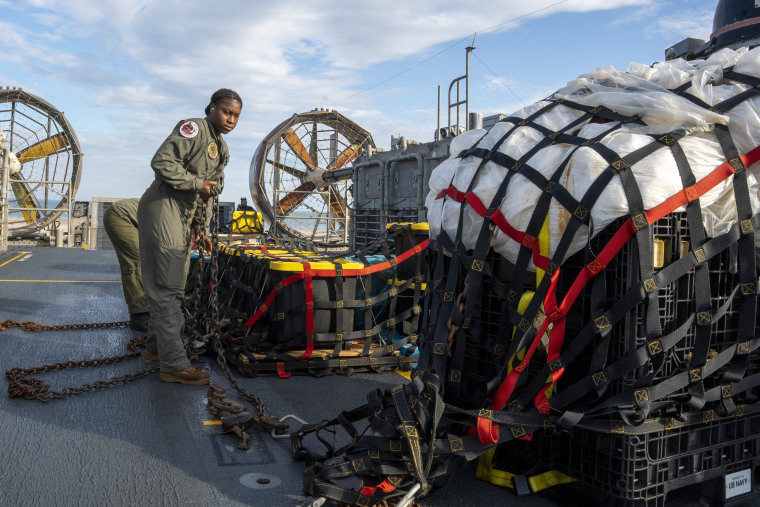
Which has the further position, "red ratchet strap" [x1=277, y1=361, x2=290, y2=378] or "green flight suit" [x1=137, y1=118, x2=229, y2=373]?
"red ratchet strap" [x1=277, y1=361, x2=290, y2=378]

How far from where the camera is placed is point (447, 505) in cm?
247

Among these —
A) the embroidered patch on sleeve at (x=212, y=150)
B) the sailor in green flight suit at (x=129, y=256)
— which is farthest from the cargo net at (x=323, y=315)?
the sailor in green flight suit at (x=129, y=256)

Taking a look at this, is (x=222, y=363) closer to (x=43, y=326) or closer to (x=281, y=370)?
(x=281, y=370)

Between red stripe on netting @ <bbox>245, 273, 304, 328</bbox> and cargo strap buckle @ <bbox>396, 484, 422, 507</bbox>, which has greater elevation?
red stripe on netting @ <bbox>245, 273, 304, 328</bbox>

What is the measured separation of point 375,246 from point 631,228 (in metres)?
3.60

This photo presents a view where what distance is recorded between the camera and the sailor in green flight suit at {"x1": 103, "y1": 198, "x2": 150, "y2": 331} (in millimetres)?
6059

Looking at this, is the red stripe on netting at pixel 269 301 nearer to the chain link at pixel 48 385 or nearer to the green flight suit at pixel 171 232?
the green flight suit at pixel 171 232

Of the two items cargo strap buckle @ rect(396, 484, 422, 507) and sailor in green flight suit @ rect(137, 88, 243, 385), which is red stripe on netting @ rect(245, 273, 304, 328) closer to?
sailor in green flight suit @ rect(137, 88, 243, 385)

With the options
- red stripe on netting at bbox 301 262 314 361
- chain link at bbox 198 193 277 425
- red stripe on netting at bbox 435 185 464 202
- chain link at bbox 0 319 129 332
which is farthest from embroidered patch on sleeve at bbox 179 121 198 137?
chain link at bbox 0 319 129 332

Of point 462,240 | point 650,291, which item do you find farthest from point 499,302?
point 650,291

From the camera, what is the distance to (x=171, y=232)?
4.27 m

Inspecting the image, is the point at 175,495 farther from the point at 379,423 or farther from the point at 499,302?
the point at 499,302

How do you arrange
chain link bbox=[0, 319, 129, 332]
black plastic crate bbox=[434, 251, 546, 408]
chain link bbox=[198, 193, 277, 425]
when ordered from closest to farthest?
Answer: black plastic crate bbox=[434, 251, 546, 408], chain link bbox=[198, 193, 277, 425], chain link bbox=[0, 319, 129, 332]

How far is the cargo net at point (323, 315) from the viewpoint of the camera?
4.55 m
